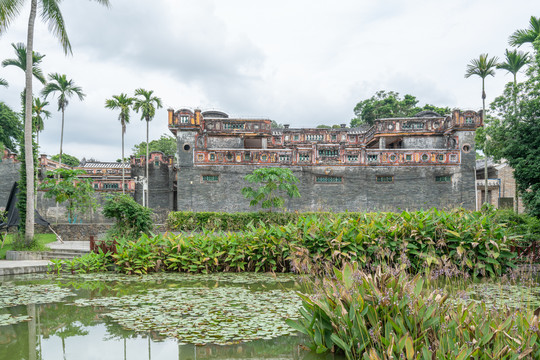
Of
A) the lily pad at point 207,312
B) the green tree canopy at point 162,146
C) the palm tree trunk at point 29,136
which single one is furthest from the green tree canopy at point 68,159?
the lily pad at point 207,312

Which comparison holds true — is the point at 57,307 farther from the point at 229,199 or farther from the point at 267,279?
the point at 229,199

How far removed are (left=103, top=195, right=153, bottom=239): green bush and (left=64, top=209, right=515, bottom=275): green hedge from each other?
40.0 inches

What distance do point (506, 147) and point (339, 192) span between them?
10.5 meters

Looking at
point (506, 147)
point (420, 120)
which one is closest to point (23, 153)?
point (506, 147)

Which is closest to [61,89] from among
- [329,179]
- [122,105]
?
[122,105]

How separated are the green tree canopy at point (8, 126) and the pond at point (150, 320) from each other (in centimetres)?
2586

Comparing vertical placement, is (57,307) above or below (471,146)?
below

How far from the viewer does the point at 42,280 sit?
7852 mm

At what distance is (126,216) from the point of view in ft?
33.0

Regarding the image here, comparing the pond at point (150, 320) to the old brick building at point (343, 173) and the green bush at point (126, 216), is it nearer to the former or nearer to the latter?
the green bush at point (126, 216)

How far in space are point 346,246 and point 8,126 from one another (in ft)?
101

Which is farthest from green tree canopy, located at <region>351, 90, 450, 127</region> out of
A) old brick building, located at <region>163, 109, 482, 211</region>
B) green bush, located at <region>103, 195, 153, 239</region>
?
green bush, located at <region>103, 195, 153, 239</region>

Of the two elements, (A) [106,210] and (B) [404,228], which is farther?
(A) [106,210]

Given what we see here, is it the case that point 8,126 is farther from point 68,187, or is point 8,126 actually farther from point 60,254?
point 60,254
